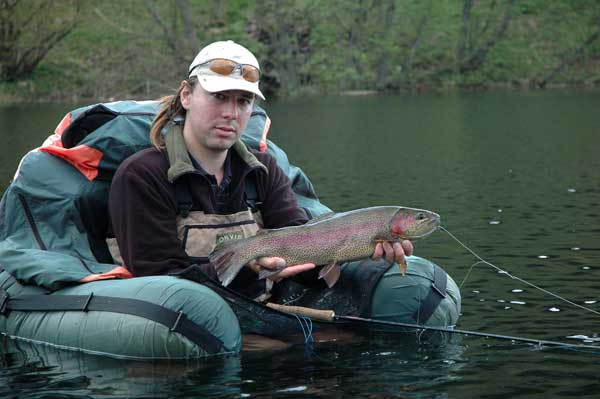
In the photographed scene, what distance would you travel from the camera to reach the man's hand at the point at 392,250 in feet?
22.0

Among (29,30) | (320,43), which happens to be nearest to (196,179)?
(29,30)

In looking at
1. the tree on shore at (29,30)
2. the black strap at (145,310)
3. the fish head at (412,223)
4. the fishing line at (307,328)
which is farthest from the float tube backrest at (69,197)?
the tree on shore at (29,30)

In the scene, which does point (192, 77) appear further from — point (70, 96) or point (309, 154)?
point (70, 96)

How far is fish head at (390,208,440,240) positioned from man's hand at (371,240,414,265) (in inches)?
3.3

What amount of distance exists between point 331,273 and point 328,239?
277mm

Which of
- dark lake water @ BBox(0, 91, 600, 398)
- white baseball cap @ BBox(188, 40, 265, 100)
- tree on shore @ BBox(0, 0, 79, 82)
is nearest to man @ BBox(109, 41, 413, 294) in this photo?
white baseball cap @ BBox(188, 40, 265, 100)

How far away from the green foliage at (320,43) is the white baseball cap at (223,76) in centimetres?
3975

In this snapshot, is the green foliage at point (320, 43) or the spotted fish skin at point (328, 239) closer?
the spotted fish skin at point (328, 239)

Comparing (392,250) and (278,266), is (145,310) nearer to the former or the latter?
(278,266)

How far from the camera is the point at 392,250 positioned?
6734 millimetres

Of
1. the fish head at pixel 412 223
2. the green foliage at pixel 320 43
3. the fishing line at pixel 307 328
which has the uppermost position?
the fish head at pixel 412 223

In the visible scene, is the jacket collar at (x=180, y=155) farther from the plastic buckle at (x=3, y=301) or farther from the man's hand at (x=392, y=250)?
the plastic buckle at (x=3, y=301)

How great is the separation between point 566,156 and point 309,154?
5.25 m

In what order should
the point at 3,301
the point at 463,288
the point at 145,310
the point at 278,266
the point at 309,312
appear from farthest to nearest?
the point at 463,288
the point at 3,301
the point at 309,312
the point at 278,266
the point at 145,310
